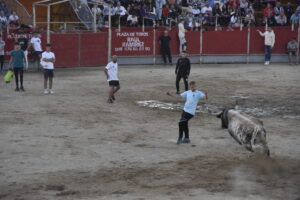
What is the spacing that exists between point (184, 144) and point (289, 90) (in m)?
10.3

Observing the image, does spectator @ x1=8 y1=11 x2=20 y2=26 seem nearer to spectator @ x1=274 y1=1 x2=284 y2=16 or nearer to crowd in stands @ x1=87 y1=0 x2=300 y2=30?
crowd in stands @ x1=87 y1=0 x2=300 y2=30

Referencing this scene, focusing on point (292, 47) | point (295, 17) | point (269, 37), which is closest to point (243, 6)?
point (295, 17)

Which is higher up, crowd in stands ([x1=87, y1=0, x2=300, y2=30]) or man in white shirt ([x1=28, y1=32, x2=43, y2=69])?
crowd in stands ([x1=87, y1=0, x2=300, y2=30])

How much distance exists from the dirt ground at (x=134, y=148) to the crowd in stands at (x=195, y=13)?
992cm

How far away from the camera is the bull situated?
12695 mm

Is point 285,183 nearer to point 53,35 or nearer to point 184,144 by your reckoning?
point 184,144

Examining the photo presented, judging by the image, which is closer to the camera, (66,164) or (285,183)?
(285,183)

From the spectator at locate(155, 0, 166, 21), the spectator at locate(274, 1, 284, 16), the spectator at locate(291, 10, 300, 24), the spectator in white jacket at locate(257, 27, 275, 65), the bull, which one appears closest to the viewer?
the bull

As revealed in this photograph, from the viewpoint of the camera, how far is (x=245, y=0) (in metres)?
36.3

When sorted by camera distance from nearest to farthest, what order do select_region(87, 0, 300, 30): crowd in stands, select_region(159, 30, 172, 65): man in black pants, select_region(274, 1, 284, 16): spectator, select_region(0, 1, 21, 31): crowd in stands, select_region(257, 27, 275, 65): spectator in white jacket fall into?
select_region(0, 1, 21, 31): crowd in stands < select_region(159, 30, 172, 65): man in black pants < select_region(257, 27, 275, 65): spectator in white jacket < select_region(87, 0, 300, 30): crowd in stands < select_region(274, 1, 284, 16): spectator

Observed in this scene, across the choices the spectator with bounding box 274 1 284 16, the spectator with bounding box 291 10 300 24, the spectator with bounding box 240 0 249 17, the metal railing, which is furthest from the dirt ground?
the spectator with bounding box 240 0 249 17

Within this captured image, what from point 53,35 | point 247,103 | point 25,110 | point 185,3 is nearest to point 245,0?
point 185,3

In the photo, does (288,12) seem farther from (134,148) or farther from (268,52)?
(134,148)

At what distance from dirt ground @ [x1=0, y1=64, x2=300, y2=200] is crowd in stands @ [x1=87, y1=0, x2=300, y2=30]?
9923 millimetres
